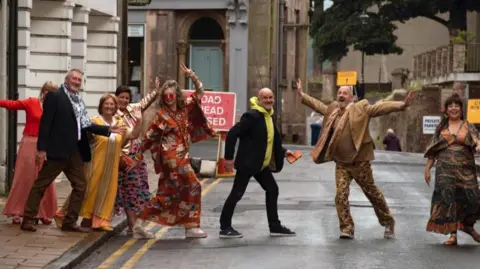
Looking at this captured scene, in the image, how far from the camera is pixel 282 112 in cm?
4719

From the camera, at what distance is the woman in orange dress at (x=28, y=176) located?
14.2 m

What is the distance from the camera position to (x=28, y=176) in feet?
47.2

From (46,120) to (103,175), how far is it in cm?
105

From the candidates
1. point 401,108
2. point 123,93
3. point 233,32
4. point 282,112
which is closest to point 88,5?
point 123,93

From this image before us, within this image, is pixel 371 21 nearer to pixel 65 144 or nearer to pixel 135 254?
pixel 65 144

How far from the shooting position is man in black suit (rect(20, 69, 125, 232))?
1315 centimetres

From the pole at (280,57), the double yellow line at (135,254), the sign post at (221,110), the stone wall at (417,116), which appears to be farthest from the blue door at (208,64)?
the double yellow line at (135,254)

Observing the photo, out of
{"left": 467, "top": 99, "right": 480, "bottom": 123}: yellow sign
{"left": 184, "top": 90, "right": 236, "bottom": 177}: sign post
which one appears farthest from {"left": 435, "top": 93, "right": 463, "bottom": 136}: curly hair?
{"left": 467, "top": 99, "right": 480, "bottom": 123}: yellow sign

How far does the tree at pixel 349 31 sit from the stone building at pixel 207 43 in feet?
62.0

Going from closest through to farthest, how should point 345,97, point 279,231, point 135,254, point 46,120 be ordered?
1. point 135,254
2. point 46,120
3. point 279,231
4. point 345,97

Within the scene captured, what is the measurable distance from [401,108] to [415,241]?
4.94ft

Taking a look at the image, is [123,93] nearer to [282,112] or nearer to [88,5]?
[88,5]

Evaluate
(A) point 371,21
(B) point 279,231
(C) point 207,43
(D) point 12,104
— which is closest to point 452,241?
(B) point 279,231

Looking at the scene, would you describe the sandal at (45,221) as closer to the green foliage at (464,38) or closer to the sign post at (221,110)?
the sign post at (221,110)
